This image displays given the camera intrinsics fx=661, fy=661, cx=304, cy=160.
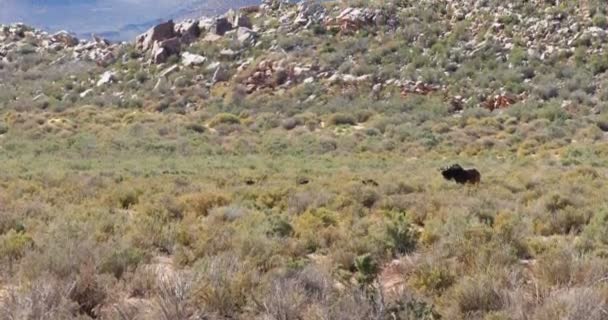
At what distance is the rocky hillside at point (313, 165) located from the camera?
224 inches

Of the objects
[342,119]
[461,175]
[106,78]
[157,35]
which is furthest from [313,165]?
[157,35]

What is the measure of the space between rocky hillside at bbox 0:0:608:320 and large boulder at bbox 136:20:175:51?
0.22 metres

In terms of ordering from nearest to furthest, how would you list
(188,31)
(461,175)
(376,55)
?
(461,175)
(376,55)
(188,31)

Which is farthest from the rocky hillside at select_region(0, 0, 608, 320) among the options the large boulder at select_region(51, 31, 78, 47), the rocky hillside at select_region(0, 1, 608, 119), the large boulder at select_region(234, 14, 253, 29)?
the large boulder at select_region(51, 31, 78, 47)

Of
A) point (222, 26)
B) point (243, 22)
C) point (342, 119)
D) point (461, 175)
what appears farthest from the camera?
point (243, 22)

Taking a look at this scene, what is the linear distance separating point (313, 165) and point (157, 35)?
32045 mm

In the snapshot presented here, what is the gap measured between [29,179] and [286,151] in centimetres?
1252

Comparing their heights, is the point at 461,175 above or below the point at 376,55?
below

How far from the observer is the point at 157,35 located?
49.0m

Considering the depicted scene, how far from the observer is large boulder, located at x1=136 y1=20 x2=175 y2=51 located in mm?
48559

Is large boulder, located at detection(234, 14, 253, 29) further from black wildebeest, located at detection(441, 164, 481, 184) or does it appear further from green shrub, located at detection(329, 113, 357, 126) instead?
black wildebeest, located at detection(441, 164, 481, 184)

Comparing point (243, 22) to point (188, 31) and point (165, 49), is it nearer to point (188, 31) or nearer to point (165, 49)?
point (188, 31)

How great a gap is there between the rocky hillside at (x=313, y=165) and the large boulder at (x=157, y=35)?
0.22 m

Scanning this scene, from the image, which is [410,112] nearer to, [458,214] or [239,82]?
[239,82]
